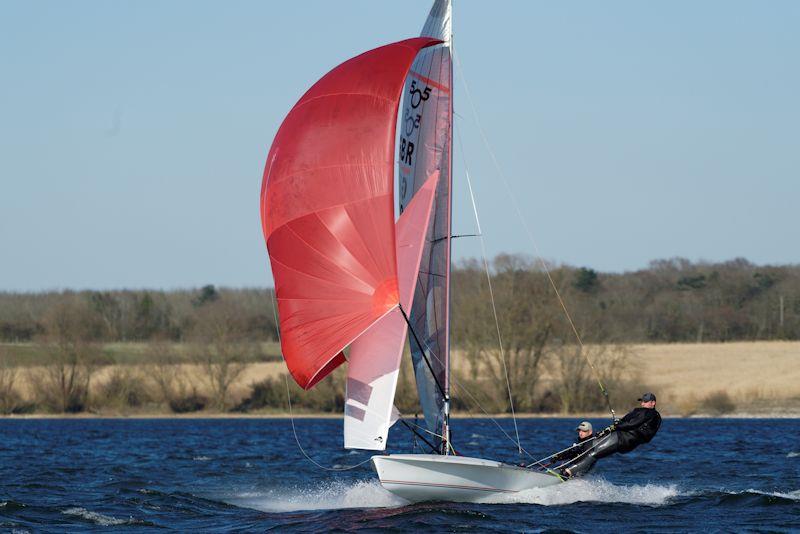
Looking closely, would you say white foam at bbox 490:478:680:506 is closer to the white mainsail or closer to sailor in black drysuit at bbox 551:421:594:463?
sailor in black drysuit at bbox 551:421:594:463

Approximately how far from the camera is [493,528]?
56.0 ft

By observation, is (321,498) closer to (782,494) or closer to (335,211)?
(335,211)

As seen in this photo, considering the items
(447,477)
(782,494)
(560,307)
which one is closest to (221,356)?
(560,307)

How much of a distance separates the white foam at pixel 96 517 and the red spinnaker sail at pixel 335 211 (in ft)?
12.0

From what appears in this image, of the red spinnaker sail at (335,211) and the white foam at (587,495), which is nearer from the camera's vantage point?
the red spinnaker sail at (335,211)

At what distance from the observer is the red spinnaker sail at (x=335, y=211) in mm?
18078

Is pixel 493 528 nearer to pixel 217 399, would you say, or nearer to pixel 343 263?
pixel 343 263

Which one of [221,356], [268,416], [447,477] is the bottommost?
[268,416]

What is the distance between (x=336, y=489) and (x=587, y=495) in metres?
4.81

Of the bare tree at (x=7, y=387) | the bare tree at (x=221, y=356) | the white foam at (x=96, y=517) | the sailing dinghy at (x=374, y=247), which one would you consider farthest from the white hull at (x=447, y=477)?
the bare tree at (x=7, y=387)

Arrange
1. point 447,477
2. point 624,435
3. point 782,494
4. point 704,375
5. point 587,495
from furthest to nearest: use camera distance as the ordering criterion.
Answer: point 704,375
point 782,494
point 587,495
point 624,435
point 447,477

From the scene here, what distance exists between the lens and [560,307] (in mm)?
56844

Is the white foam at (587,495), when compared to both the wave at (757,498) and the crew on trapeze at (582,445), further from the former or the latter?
the wave at (757,498)

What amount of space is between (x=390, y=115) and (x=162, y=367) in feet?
149
